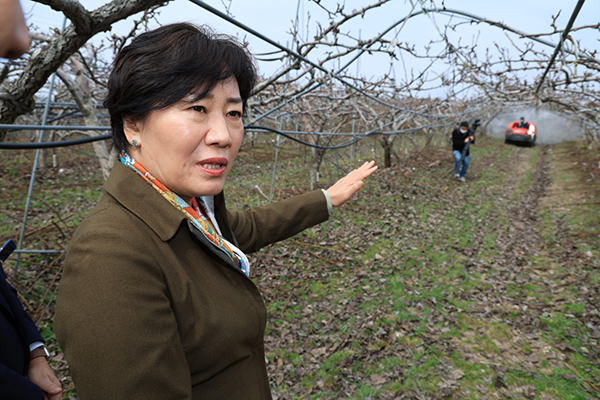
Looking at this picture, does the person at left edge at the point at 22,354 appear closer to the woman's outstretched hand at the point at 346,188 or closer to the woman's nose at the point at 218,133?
the woman's nose at the point at 218,133

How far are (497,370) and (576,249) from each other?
4.17m

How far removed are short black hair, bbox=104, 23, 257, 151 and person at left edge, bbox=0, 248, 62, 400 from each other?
0.78 m

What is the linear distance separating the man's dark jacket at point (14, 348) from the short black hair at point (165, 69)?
2.54 feet

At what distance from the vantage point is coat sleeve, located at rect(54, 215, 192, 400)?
0.80 meters

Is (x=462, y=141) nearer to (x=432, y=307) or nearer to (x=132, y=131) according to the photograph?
(x=432, y=307)

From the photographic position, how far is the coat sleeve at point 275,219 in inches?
68.9

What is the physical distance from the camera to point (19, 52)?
424mm

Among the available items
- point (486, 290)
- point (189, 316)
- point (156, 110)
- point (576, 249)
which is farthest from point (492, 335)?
point (156, 110)

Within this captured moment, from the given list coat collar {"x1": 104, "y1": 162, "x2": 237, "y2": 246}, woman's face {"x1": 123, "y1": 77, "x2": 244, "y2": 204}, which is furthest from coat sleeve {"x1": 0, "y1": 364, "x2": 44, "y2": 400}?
woman's face {"x1": 123, "y1": 77, "x2": 244, "y2": 204}

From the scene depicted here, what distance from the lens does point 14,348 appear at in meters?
1.17

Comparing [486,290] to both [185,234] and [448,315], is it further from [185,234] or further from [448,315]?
[185,234]

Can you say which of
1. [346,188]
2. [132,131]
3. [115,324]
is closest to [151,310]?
[115,324]

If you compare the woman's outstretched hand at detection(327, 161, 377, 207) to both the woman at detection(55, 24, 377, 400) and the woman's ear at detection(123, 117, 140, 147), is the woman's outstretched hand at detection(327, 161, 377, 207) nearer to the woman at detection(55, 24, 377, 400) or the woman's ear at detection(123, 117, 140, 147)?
the woman at detection(55, 24, 377, 400)

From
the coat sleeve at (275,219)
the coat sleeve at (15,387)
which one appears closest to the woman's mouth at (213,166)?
the coat sleeve at (275,219)
